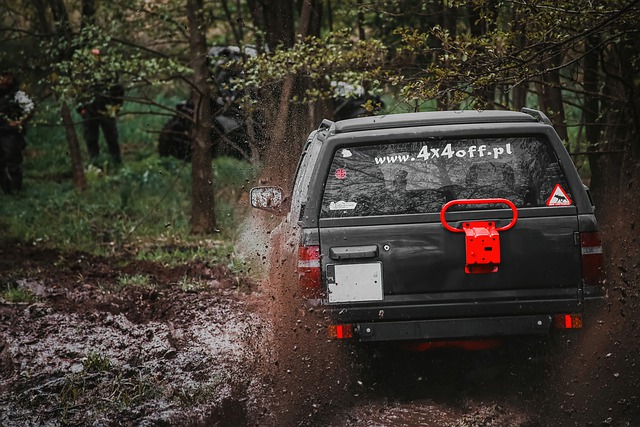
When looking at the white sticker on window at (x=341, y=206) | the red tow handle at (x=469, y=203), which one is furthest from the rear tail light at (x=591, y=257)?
the white sticker on window at (x=341, y=206)

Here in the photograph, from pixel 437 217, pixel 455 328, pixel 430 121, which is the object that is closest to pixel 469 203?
pixel 437 217

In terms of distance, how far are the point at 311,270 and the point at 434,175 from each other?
1.01 meters

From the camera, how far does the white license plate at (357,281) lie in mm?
5742

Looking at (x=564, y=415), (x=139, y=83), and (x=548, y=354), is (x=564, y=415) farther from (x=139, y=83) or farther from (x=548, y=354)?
(x=139, y=83)

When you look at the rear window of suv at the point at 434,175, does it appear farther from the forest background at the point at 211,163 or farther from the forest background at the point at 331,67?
the forest background at the point at 331,67

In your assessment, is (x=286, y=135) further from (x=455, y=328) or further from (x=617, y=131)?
(x=455, y=328)

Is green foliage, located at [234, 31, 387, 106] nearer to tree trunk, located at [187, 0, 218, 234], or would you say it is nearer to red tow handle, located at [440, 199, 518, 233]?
tree trunk, located at [187, 0, 218, 234]

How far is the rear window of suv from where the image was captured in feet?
19.2

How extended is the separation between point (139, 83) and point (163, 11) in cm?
156

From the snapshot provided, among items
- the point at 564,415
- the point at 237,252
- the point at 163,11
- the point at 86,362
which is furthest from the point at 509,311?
the point at 163,11

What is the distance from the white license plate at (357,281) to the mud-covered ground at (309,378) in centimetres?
26

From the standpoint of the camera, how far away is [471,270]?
5.73m

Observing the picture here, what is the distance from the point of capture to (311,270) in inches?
228

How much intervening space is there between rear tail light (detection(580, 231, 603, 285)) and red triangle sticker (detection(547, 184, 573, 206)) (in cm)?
23
